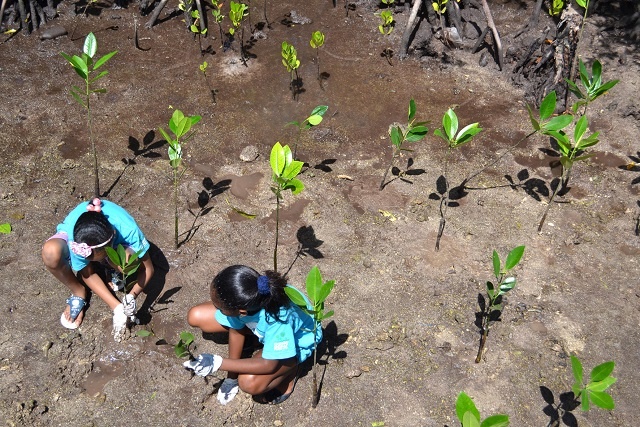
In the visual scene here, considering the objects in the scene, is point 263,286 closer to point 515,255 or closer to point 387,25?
point 515,255

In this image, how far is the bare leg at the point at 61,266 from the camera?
325cm

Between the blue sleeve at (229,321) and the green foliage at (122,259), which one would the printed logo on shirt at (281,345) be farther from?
the green foliage at (122,259)

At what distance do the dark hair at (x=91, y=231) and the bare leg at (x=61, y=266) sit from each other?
0.78ft

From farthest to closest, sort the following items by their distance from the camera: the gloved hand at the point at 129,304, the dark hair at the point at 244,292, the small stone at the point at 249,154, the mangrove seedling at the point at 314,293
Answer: the small stone at the point at 249,154 < the gloved hand at the point at 129,304 < the dark hair at the point at 244,292 < the mangrove seedling at the point at 314,293

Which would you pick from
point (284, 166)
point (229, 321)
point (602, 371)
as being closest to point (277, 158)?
point (284, 166)

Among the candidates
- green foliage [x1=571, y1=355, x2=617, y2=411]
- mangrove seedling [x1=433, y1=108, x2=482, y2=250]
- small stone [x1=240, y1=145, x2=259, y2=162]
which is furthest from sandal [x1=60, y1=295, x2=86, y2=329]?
green foliage [x1=571, y1=355, x2=617, y2=411]

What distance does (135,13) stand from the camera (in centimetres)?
590

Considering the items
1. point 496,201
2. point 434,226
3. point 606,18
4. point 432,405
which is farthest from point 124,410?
point 606,18

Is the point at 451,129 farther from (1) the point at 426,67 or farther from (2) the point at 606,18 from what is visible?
(2) the point at 606,18

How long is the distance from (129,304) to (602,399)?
2.32 meters

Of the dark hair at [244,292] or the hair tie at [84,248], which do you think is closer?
the dark hair at [244,292]

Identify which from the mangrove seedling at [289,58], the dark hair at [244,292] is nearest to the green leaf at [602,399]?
the dark hair at [244,292]

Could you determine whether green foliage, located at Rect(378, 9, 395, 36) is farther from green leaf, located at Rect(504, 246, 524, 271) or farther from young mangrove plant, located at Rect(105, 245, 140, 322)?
young mangrove plant, located at Rect(105, 245, 140, 322)

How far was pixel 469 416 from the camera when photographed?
2.20 metres
